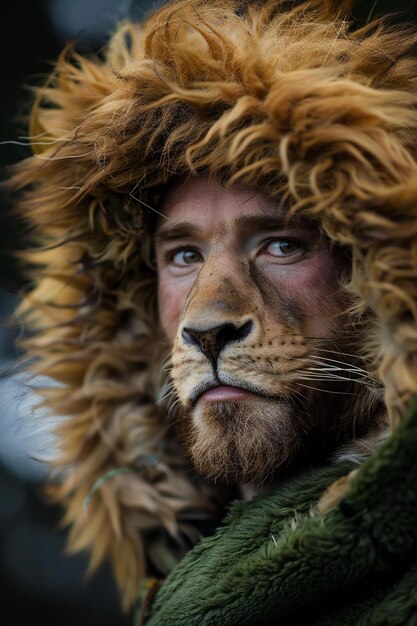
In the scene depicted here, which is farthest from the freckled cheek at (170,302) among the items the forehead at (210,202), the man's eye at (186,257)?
the forehead at (210,202)

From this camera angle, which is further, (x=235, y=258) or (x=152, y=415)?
(x=152, y=415)

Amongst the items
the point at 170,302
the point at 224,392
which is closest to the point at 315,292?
the point at 224,392

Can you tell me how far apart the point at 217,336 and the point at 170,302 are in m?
0.30

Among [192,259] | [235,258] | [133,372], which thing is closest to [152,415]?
[133,372]

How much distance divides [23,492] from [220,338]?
3.53 meters

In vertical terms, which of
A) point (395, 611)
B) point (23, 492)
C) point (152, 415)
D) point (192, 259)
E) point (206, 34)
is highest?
point (206, 34)

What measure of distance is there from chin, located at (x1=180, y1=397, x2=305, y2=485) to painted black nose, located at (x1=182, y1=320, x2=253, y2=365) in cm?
10

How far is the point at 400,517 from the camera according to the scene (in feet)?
3.43

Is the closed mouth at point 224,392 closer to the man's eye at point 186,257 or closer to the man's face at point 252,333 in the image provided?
the man's face at point 252,333

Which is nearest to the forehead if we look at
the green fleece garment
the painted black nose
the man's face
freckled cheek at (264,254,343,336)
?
the man's face

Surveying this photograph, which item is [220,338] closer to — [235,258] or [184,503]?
[235,258]

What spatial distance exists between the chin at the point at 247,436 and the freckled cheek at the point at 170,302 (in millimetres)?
265

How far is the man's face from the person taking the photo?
53.3 inches

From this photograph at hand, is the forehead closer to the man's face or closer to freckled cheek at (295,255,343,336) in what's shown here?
the man's face
